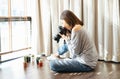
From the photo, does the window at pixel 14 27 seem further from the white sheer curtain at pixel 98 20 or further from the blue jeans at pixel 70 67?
the blue jeans at pixel 70 67

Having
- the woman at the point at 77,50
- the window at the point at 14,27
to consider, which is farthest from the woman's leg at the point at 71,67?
the window at the point at 14,27

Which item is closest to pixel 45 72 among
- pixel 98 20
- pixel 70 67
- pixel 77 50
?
pixel 70 67

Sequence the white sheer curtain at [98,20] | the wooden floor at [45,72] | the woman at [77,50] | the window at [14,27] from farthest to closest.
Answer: the window at [14,27] < the white sheer curtain at [98,20] < the woman at [77,50] < the wooden floor at [45,72]

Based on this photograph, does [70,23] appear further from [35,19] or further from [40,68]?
[35,19]

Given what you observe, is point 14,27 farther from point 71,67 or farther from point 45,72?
point 71,67

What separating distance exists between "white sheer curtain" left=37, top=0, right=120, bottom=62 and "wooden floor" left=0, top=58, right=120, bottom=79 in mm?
264

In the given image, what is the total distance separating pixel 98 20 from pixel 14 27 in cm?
157

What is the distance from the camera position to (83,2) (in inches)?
150

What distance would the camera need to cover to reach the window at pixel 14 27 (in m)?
3.90

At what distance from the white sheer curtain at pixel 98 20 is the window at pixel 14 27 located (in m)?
0.43

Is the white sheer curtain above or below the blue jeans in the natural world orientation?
above

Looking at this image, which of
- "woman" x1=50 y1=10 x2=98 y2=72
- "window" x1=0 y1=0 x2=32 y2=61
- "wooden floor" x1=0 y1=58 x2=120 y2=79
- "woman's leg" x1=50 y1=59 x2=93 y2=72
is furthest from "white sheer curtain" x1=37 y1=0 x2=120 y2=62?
"woman's leg" x1=50 y1=59 x2=93 y2=72

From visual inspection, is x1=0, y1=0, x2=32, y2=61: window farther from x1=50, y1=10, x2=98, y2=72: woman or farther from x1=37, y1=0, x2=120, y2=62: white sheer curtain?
x1=50, y1=10, x2=98, y2=72: woman

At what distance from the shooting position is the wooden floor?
2.87 metres
